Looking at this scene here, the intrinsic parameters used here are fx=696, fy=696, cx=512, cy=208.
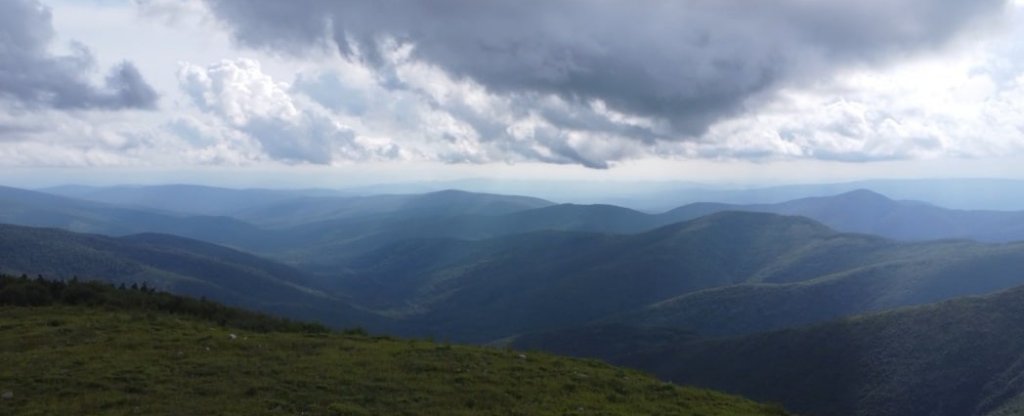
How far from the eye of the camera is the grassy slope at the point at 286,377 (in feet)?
64.3

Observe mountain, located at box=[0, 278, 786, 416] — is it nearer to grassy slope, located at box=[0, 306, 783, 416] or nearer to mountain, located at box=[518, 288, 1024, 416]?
grassy slope, located at box=[0, 306, 783, 416]

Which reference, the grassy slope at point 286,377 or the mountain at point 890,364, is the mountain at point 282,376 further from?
the mountain at point 890,364

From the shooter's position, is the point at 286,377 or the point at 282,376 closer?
the point at 286,377

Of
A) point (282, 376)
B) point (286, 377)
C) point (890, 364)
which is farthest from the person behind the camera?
point (890, 364)

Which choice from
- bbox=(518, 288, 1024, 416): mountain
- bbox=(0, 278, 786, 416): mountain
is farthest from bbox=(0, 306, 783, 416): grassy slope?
bbox=(518, 288, 1024, 416): mountain

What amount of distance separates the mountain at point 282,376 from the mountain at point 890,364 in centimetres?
9301

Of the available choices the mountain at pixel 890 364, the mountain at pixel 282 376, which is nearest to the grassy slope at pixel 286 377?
the mountain at pixel 282 376

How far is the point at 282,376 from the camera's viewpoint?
22672 mm

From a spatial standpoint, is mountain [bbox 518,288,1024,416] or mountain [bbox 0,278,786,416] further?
mountain [bbox 518,288,1024,416]

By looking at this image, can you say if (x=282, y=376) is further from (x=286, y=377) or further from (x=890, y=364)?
(x=890, y=364)

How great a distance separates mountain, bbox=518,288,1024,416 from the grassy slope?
92.9 m

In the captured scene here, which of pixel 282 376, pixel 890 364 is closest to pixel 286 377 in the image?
pixel 282 376

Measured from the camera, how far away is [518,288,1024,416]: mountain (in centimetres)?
11119

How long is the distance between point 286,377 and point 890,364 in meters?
125
